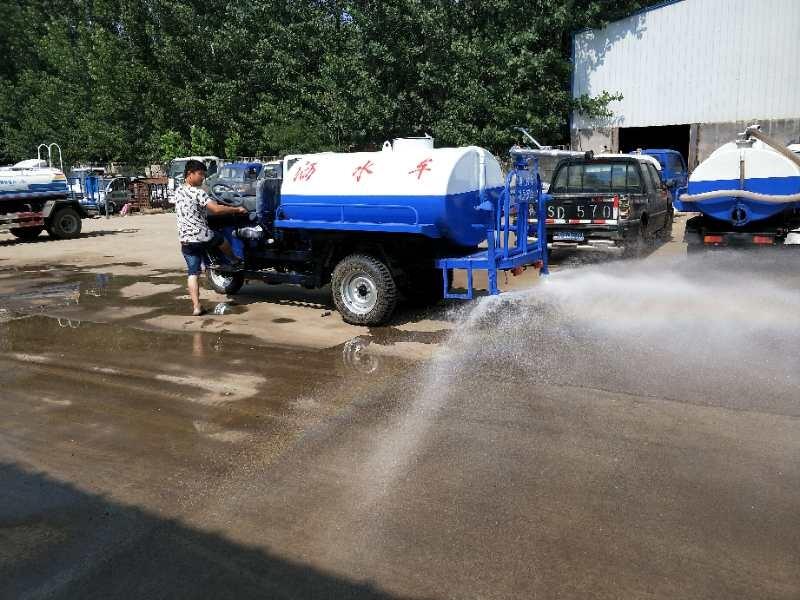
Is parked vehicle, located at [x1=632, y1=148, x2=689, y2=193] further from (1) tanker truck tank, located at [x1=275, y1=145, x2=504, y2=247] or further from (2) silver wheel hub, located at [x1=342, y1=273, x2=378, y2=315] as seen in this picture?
(2) silver wheel hub, located at [x1=342, y1=273, x2=378, y2=315]

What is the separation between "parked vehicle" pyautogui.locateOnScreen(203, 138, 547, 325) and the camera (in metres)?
7.68

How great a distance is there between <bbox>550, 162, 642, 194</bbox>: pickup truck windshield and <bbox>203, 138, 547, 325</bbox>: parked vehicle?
4.21m

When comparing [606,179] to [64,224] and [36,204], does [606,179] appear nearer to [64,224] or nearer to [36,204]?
[64,224]

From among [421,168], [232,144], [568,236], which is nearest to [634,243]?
[568,236]

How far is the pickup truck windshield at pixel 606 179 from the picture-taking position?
12453mm

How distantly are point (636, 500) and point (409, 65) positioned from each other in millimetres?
27179

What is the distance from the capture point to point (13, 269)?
14102 millimetres

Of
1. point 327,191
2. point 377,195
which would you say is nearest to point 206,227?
point 327,191

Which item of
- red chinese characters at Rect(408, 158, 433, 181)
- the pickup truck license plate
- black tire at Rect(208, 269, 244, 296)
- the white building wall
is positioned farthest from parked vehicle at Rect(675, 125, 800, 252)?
the white building wall

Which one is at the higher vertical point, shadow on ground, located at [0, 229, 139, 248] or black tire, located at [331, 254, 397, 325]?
shadow on ground, located at [0, 229, 139, 248]

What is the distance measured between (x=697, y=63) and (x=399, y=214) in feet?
66.9

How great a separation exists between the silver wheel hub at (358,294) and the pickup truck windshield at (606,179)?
5.65 metres

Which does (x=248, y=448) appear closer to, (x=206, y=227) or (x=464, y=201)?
(x=464, y=201)

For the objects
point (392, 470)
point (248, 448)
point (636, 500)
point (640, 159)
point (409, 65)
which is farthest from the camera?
point (409, 65)
